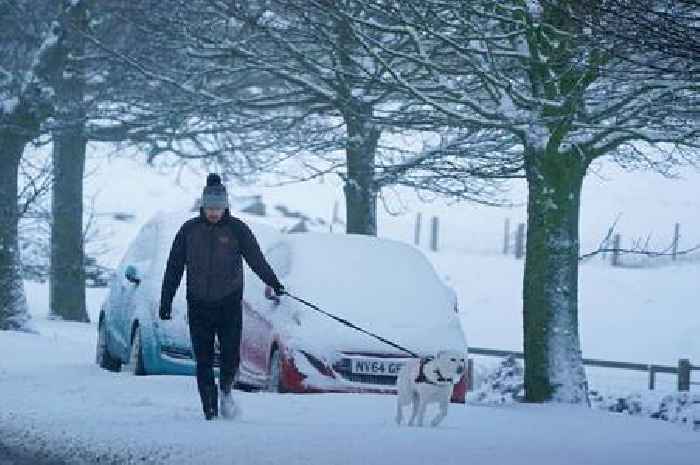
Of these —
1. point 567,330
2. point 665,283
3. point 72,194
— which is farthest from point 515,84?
point 665,283

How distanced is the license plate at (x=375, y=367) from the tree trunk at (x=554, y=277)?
5.92ft

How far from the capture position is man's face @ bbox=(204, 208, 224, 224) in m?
9.58

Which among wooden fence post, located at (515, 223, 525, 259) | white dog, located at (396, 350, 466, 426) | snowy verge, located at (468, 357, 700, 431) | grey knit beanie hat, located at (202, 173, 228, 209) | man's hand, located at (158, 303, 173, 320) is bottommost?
snowy verge, located at (468, 357, 700, 431)

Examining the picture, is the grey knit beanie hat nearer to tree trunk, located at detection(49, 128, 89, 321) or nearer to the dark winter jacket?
the dark winter jacket

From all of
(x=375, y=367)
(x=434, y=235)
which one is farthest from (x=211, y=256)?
(x=434, y=235)

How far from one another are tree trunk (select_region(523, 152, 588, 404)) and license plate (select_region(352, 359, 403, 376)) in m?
1.80

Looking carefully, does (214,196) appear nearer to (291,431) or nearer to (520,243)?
(291,431)

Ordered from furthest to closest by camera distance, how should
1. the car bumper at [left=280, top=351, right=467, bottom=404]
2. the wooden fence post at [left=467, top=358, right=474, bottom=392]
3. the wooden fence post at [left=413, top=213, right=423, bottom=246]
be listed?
the wooden fence post at [left=413, top=213, right=423, bottom=246], the wooden fence post at [left=467, top=358, right=474, bottom=392], the car bumper at [left=280, top=351, right=467, bottom=404]

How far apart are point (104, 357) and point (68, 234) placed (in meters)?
10.9

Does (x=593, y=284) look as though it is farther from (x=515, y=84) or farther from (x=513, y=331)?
(x=515, y=84)

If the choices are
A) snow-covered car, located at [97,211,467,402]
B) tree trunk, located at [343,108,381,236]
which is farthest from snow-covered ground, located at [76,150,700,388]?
snow-covered car, located at [97,211,467,402]

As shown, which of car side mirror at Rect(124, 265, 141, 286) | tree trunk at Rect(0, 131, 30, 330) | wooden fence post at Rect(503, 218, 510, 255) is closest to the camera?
car side mirror at Rect(124, 265, 141, 286)

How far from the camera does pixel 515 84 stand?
1312cm

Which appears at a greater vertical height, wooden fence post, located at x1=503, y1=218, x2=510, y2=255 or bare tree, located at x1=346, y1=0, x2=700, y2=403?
wooden fence post, located at x1=503, y1=218, x2=510, y2=255
